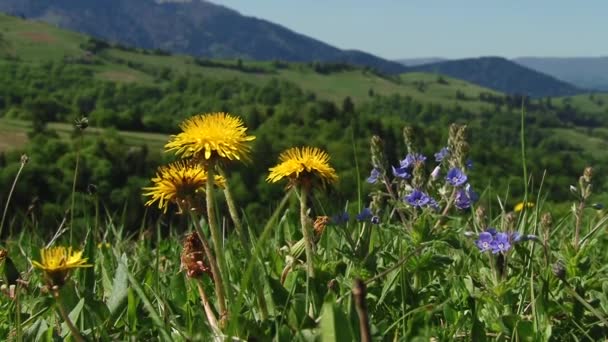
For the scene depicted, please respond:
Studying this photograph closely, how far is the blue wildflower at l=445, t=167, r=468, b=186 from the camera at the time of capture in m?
2.74

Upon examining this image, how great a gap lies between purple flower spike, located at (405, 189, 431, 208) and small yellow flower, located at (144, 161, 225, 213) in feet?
3.50

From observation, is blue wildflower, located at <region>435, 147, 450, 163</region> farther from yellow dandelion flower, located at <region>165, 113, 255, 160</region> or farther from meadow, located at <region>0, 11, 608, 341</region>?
yellow dandelion flower, located at <region>165, 113, 255, 160</region>

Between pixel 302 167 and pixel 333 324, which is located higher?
pixel 302 167

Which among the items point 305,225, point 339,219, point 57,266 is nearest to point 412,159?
point 339,219

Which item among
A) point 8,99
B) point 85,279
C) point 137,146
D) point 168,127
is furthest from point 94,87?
point 85,279

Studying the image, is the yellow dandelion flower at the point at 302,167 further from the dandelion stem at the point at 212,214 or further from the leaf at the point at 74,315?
the leaf at the point at 74,315

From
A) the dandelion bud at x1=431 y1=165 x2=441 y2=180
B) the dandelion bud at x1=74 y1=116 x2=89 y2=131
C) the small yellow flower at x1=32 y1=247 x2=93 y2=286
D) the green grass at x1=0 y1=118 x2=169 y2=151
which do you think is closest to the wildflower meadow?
the small yellow flower at x1=32 y1=247 x2=93 y2=286

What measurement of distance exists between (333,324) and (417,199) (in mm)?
1324

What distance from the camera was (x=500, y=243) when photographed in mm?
2209

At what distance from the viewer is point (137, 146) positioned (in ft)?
354

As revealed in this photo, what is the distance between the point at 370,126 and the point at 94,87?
85645 millimetres

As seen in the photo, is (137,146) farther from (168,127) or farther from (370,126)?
(370,126)

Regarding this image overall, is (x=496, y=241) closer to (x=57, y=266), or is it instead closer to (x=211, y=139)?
(x=211, y=139)

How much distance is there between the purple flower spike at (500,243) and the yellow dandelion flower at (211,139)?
2.86ft
